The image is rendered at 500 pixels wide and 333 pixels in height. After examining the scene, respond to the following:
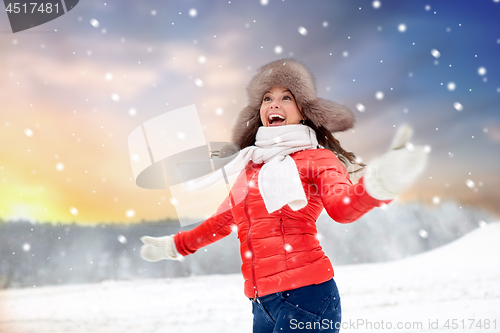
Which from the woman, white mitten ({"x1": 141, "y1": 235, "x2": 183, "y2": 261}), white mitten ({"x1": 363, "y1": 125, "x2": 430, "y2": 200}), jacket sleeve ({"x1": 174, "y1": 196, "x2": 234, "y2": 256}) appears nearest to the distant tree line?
white mitten ({"x1": 141, "y1": 235, "x2": 183, "y2": 261})

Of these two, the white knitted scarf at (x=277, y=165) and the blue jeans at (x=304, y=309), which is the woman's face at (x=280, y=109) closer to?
the white knitted scarf at (x=277, y=165)

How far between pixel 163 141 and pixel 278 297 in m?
0.98

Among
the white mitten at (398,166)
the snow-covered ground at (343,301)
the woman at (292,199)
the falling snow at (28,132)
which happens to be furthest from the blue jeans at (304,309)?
the falling snow at (28,132)

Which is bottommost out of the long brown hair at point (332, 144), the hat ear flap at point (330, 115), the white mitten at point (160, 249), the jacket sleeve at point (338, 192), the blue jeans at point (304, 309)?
the blue jeans at point (304, 309)

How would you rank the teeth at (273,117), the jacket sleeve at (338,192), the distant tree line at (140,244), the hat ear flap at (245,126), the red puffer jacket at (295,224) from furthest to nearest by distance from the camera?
the distant tree line at (140,244) < the hat ear flap at (245,126) < the teeth at (273,117) < the red puffer jacket at (295,224) < the jacket sleeve at (338,192)

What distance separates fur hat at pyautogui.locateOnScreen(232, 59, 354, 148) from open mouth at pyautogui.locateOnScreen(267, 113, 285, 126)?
140 millimetres

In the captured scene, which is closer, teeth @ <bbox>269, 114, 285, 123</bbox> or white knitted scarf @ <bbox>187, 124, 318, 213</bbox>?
white knitted scarf @ <bbox>187, 124, 318, 213</bbox>

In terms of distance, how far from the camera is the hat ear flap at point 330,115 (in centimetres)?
146

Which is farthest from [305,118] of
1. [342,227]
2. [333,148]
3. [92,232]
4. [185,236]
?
[92,232]

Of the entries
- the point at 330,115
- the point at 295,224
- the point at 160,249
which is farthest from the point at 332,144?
the point at 160,249

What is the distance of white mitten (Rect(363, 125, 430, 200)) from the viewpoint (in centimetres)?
78

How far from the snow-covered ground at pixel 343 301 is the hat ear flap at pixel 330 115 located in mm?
1982

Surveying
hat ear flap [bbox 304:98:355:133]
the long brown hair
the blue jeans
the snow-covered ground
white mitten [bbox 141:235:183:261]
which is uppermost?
hat ear flap [bbox 304:98:355:133]

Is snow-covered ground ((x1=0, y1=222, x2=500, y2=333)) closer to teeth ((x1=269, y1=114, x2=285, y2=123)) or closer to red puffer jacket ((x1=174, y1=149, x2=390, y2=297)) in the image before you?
red puffer jacket ((x1=174, y1=149, x2=390, y2=297))
